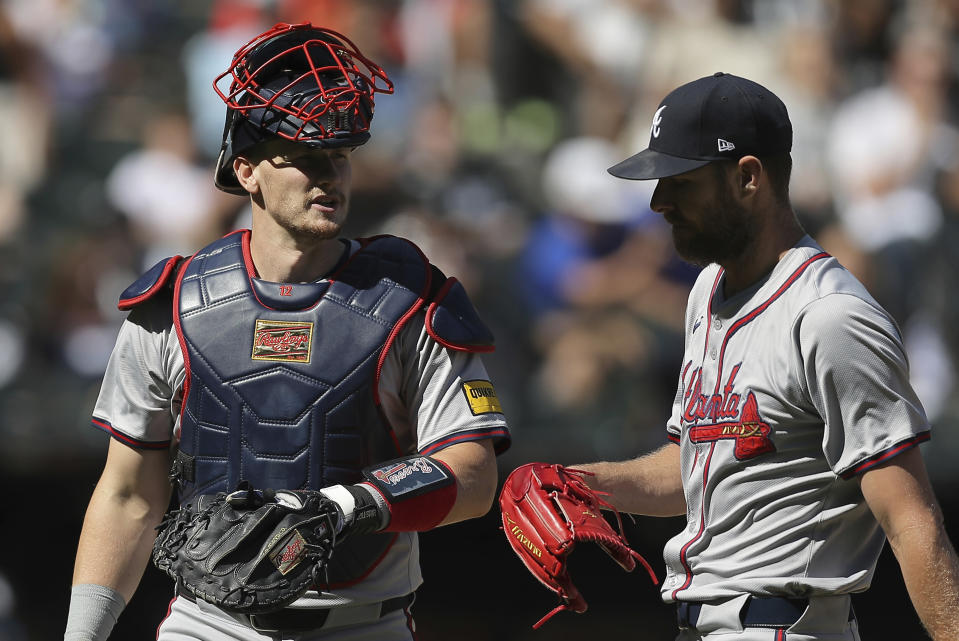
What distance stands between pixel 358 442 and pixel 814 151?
4.44 metres

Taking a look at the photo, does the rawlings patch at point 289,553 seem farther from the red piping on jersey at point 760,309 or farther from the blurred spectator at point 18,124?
the blurred spectator at point 18,124

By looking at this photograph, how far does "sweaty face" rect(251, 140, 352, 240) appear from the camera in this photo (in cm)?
292

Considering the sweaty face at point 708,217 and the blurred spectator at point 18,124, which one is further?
the blurred spectator at point 18,124

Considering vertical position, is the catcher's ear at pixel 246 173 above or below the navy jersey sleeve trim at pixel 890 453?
above

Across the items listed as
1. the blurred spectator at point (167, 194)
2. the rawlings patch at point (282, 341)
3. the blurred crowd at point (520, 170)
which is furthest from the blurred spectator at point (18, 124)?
the rawlings patch at point (282, 341)

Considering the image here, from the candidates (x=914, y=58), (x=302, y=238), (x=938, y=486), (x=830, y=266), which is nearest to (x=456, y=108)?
(x=914, y=58)

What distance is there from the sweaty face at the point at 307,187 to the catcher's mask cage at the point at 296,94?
0.17 feet

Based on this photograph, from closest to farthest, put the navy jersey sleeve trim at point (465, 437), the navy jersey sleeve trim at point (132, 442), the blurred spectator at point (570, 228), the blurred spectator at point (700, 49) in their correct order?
the navy jersey sleeve trim at point (465, 437) → the navy jersey sleeve trim at point (132, 442) → the blurred spectator at point (570, 228) → the blurred spectator at point (700, 49)

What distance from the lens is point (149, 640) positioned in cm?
606

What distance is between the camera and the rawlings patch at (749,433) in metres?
2.53

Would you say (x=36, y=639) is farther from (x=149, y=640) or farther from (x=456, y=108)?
(x=456, y=108)

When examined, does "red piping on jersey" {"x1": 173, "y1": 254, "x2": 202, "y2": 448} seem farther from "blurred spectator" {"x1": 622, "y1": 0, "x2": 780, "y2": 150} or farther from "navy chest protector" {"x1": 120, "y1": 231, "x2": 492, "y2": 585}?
"blurred spectator" {"x1": 622, "y1": 0, "x2": 780, "y2": 150}

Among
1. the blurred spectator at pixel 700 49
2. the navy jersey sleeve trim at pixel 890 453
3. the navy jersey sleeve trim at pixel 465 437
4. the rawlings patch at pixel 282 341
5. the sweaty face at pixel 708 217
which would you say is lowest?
the navy jersey sleeve trim at pixel 465 437

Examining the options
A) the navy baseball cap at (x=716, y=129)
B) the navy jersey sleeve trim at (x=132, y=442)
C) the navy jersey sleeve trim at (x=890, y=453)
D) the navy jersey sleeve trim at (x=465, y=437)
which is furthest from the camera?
the navy jersey sleeve trim at (x=132, y=442)
